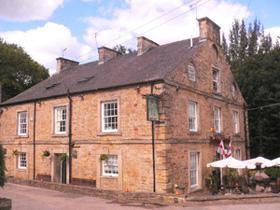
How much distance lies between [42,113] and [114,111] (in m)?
6.69

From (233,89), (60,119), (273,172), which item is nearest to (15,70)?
(60,119)

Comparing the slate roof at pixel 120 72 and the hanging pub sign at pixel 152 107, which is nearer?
the hanging pub sign at pixel 152 107

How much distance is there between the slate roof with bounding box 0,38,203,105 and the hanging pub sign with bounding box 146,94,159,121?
1109 mm

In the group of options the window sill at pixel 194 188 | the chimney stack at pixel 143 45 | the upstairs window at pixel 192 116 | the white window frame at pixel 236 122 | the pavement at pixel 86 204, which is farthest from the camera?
the white window frame at pixel 236 122

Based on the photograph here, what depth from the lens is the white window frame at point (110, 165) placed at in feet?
71.5

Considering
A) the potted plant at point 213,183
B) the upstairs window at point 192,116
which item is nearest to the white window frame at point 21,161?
the upstairs window at point 192,116

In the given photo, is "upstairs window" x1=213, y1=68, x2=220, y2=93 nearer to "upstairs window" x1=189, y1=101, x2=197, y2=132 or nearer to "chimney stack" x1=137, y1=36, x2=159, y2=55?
"upstairs window" x1=189, y1=101, x2=197, y2=132

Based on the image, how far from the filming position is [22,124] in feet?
92.5

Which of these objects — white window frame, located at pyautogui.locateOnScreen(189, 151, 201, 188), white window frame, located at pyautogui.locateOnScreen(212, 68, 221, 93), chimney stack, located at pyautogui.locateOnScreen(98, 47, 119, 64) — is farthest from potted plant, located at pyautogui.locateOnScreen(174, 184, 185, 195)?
chimney stack, located at pyautogui.locateOnScreen(98, 47, 119, 64)

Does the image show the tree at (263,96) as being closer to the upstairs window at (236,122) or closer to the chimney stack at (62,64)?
the upstairs window at (236,122)

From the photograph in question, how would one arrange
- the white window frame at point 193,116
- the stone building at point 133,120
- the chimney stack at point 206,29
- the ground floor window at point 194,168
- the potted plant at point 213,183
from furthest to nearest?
the chimney stack at point 206,29, the white window frame at point 193,116, the ground floor window at point 194,168, the potted plant at point 213,183, the stone building at point 133,120

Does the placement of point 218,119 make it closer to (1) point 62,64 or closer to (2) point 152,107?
(2) point 152,107

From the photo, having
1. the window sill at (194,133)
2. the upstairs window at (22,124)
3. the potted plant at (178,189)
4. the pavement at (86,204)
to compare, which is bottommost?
the pavement at (86,204)

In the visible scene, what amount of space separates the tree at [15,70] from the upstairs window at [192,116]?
2865cm
